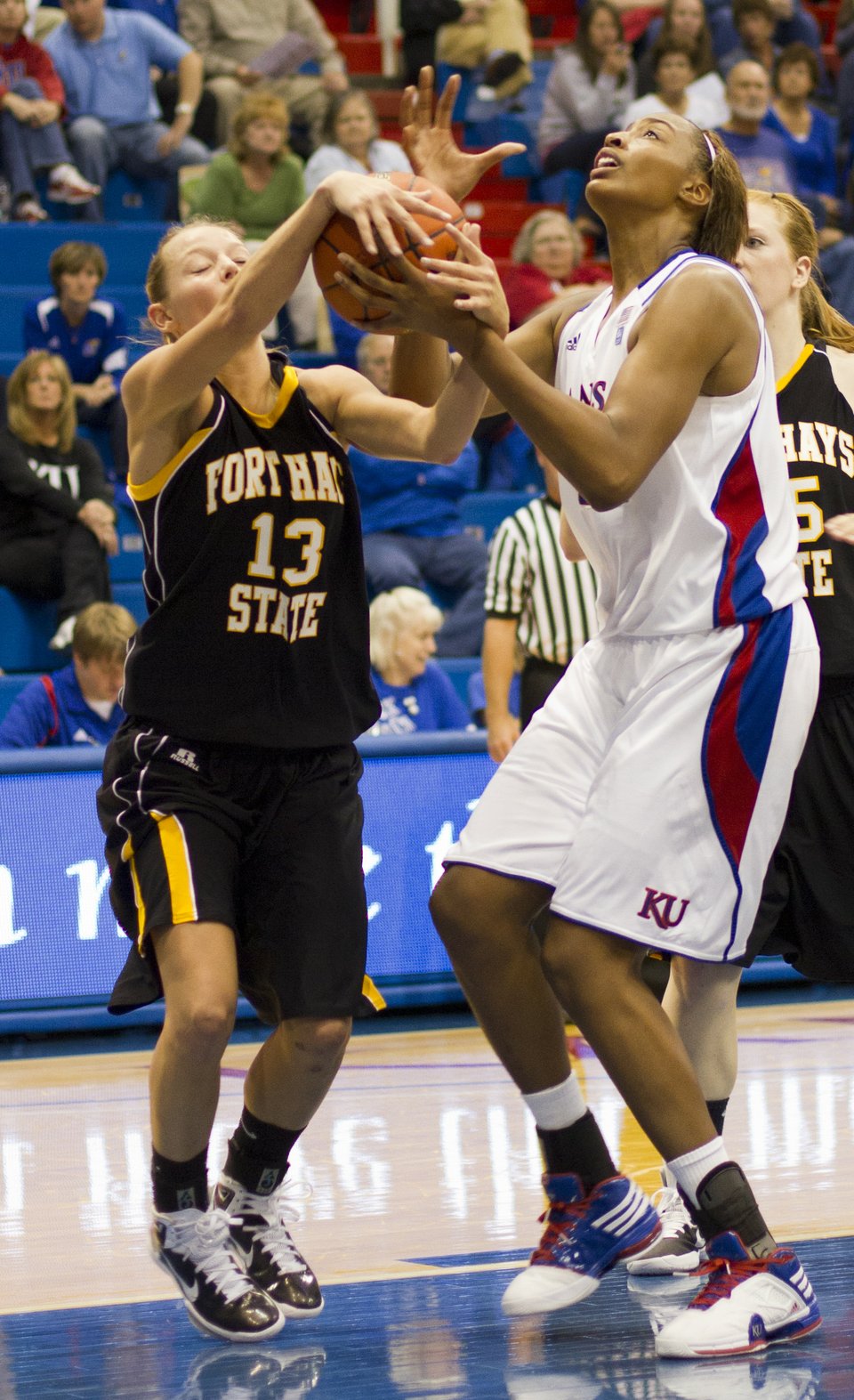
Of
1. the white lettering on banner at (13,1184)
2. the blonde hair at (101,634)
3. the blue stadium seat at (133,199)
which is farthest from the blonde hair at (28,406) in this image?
the white lettering on banner at (13,1184)

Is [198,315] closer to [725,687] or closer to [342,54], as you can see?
[725,687]

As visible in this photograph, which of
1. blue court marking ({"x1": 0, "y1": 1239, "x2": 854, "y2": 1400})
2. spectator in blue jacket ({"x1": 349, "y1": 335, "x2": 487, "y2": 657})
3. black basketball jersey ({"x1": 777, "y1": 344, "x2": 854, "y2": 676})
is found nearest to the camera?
blue court marking ({"x1": 0, "y1": 1239, "x2": 854, "y2": 1400})

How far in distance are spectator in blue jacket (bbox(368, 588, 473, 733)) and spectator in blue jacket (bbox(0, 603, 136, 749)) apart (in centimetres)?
98

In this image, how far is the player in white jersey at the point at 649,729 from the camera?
3.09 metres

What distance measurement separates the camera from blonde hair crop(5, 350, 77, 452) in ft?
27.9

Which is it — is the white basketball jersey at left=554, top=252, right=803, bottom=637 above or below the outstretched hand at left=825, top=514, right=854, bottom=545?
above

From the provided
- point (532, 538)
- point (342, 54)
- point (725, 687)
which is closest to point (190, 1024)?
point (725, 687)

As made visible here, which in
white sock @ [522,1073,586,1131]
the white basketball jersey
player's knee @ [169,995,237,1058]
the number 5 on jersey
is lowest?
white sock @ [522,1073,586,1131]

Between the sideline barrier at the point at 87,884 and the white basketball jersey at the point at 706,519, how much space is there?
10.3 feet

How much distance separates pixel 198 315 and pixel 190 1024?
1301 millimetres

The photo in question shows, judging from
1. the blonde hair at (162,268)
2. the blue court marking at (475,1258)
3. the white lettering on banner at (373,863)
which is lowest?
the white lettering on banner at (373,863)

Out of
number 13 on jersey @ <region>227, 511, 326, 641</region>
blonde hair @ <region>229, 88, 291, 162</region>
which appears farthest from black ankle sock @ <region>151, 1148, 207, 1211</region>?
blonde hair @ <region>229, 88, 291, 162</region>

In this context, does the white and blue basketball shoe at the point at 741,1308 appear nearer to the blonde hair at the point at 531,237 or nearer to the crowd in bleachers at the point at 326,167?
the crowd in bleachers at the point at 326,167

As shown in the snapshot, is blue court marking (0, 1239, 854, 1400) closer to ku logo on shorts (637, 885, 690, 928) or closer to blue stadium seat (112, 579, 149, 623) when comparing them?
ku logo on shorts (637, 885, 690, 928)
